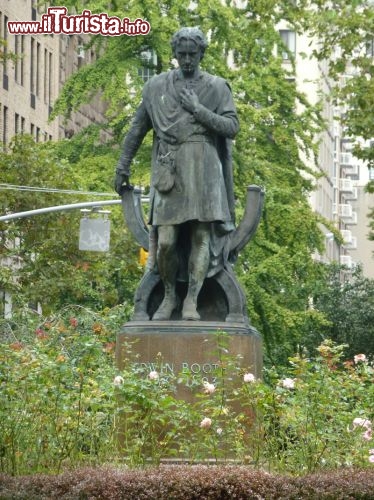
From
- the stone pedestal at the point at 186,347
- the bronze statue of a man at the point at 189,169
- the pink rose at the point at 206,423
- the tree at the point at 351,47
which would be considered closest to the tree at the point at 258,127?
the tree at the point at 351,47

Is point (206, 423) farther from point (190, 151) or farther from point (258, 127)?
point (258, 127)

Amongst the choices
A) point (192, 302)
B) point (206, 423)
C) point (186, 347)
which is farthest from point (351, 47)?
point (206, 423)

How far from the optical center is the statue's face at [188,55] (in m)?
18.4

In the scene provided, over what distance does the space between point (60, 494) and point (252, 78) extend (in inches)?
1463

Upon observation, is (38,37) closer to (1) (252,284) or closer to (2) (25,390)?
(1) (252,284)

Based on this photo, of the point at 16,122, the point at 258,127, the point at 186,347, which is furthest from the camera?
the point at 16,122

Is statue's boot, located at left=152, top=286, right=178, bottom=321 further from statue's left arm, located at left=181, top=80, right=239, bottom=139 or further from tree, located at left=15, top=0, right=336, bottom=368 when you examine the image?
tree, located at left=15, top=0, right=336, bottom=368

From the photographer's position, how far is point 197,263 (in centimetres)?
1836

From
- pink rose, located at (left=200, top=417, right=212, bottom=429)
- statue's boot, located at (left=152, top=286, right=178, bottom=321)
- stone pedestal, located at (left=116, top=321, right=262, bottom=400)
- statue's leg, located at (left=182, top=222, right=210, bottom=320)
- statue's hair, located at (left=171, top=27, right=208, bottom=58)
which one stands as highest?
statue's hair, located at (left=171, top=27, right=208, bottom=58)

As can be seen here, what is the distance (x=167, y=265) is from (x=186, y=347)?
3.06ft

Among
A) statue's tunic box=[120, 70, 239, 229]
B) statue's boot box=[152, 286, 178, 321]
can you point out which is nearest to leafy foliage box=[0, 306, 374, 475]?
statue's boot box=[152, 286, 178, 321]

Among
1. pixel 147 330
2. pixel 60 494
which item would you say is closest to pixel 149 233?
pixel 147 330

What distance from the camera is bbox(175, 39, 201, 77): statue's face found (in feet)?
60.2

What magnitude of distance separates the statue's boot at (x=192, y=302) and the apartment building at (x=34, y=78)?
153ft
